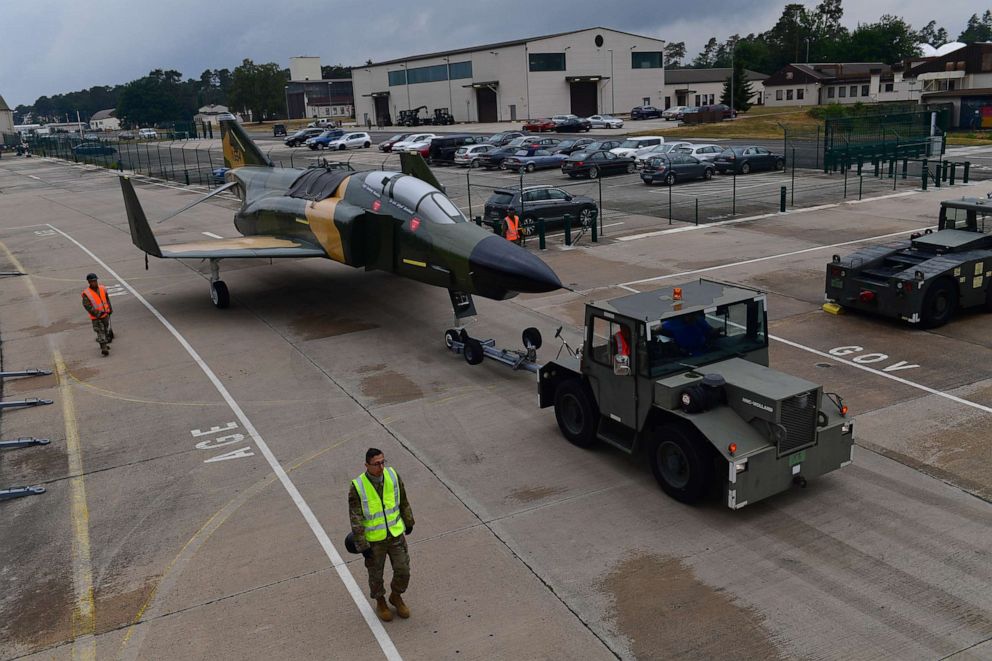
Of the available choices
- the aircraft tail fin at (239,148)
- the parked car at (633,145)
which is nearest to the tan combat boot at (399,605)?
the aircraft tail fin at (239,148)

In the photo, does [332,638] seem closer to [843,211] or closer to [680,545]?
[680,545]

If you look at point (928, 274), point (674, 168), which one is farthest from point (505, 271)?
point (674, 168)

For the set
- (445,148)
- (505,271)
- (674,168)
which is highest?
(445,148)

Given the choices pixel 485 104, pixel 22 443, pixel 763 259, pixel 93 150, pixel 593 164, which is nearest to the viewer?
pixel 22 443

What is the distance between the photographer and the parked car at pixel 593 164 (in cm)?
4250

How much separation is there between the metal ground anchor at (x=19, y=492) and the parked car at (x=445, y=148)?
46.3 metres

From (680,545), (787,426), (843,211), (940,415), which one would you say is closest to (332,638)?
(680,545)

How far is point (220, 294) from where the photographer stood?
66.5 ft

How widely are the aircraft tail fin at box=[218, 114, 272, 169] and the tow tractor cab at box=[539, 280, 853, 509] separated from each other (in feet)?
57.6

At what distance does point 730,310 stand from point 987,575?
13.7ft

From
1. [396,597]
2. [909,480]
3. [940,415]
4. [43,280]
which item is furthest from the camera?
[43,280]

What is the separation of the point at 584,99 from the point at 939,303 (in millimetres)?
88979

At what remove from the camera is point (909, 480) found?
1018 centimetres

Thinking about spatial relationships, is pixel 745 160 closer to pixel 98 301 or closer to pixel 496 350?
pixel 496 350
